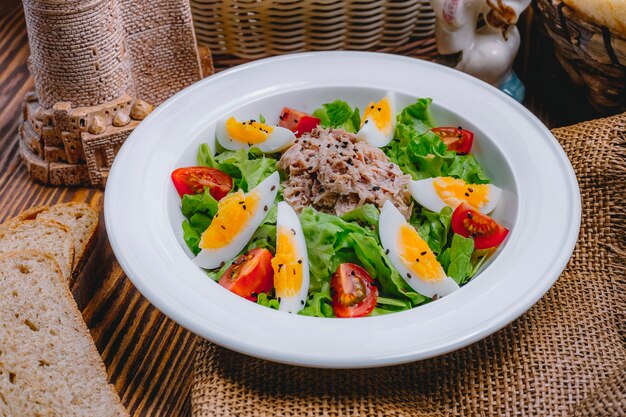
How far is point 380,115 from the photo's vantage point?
11.5 feet

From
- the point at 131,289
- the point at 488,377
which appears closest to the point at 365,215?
the point at 488,377

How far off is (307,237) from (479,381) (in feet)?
2.73

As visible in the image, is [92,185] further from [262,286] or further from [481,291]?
[481,291]

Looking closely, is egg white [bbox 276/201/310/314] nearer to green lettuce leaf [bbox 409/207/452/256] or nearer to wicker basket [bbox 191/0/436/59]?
green lettuce leaf [bbox 409/207/452/256]

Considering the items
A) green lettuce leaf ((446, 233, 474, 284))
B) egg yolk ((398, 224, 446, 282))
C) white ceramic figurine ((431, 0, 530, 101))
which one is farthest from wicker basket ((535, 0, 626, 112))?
egg yolk ((398, 224, 446, 282))

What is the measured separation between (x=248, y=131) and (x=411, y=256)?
988 mm

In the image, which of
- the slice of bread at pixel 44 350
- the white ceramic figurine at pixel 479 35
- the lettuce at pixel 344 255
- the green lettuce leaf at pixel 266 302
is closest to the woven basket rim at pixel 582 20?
the white ceramic figurine at pixel 479 35

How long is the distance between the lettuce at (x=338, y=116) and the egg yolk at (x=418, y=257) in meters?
0.79

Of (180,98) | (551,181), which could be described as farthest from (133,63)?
(551,181)

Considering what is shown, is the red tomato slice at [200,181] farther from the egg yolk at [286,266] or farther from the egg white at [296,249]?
the egg yolk at [286,266]

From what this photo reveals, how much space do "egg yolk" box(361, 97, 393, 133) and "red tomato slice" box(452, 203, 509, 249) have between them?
609mm

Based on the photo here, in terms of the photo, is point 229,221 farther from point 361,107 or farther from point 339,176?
point 361,107

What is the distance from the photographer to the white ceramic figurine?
370cm

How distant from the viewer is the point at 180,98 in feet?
11.5
